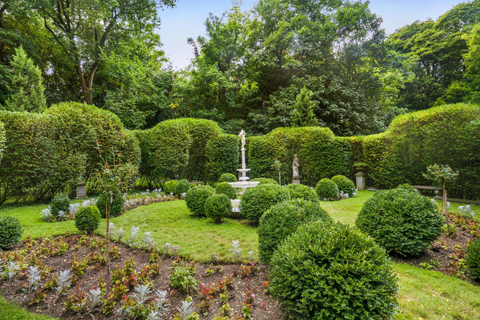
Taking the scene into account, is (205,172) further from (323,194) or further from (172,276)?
(172,276)

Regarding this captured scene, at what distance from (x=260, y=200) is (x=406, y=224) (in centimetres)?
314

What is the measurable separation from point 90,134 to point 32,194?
10.3 ft

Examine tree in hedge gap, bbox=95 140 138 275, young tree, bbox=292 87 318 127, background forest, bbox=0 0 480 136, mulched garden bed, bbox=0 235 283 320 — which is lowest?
mulched garden bed, bbox=0 235 283 320

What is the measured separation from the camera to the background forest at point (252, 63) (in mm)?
15641

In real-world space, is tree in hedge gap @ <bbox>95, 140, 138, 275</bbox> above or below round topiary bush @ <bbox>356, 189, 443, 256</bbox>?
above

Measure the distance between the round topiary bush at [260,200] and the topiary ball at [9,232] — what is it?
4959 mm

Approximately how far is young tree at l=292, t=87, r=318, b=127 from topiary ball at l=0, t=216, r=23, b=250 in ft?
50.4

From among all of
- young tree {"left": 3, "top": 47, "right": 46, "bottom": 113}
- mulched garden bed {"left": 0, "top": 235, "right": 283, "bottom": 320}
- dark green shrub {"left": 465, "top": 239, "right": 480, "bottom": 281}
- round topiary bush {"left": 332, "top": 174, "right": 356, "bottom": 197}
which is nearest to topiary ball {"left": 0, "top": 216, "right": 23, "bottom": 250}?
mulched garden bed {"left": 0, "top": 235, "right": 283, "bottom": 320}

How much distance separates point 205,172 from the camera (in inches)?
527

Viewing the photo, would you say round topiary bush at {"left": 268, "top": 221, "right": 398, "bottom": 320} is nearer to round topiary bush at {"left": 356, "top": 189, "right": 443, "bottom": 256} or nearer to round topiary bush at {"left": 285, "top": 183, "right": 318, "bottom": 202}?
round topiary bush at {"left": 356, "top": 189, "right": 443, "bottom": 256}

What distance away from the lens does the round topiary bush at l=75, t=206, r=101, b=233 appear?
4922 millimetres

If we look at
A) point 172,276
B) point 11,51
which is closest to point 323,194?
point 172,276

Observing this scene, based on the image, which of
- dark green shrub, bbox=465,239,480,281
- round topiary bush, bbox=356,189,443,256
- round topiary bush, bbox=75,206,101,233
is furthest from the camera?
round topiary bush, bbox=75,206,101,233

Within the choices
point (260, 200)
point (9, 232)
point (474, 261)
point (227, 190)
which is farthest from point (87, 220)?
point (474, 261)
